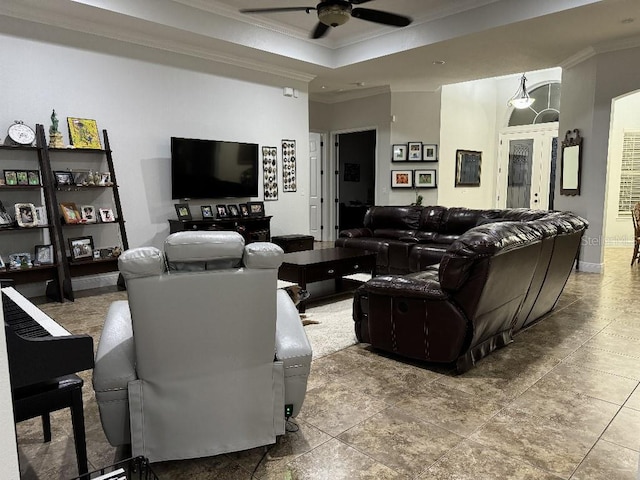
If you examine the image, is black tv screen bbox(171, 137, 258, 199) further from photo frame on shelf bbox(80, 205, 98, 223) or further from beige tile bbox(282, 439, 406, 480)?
beige tile bbox(282, 439, 406, 480)

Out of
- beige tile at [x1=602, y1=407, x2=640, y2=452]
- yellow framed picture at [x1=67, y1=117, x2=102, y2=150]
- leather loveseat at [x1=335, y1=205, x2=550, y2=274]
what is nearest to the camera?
beige tile at [x1=602, y1=407, x2=640, y2=452]

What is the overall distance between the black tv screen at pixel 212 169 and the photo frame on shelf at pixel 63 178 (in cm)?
127

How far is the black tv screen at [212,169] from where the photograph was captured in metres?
5.82

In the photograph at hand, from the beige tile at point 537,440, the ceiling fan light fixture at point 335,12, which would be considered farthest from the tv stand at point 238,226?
the beige tile at point 537,440

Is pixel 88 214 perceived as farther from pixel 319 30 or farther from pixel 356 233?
pixel 356 233

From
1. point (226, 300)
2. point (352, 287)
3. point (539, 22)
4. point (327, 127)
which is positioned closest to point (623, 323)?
point (352, 287)

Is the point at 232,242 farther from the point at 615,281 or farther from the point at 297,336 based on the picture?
the point at 615,281

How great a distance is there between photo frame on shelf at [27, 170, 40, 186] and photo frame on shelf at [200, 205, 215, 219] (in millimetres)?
2081

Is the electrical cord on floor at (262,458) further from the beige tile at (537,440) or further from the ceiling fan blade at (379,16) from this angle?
the ceiling fan blade at (379,16)

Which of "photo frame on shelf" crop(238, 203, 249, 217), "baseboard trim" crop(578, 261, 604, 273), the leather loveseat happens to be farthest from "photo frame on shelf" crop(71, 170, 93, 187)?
"baseboard trim" crop(578, 261, 604, 273)

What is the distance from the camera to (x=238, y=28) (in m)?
5.71

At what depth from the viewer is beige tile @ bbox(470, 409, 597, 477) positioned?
1.99 meters

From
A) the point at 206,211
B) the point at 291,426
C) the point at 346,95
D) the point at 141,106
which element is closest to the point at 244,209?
the point at 206,211

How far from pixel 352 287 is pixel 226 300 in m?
3.40
